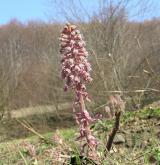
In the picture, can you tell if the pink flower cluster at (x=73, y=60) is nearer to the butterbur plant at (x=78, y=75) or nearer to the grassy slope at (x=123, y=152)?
the butterbur plant at (x=78, y=75)

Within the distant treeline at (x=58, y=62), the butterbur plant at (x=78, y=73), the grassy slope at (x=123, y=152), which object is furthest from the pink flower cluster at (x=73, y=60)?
the distant treeline at (x=58, y=62)

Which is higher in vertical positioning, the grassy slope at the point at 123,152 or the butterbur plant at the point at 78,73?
the butterbur plant at the point at 78,73

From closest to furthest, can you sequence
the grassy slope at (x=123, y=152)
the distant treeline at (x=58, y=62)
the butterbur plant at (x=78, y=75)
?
1. the butterbur plant at (x=78, y=75)
2. the grassy slope at (x=123, y=152)
3. the distant treeline at (x=58, y=62)

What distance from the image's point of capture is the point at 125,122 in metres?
10.5

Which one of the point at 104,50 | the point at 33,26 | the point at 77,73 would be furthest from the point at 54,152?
the point at 33,26

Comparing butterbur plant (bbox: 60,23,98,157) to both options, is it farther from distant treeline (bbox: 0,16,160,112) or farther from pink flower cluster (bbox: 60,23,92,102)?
distant treeline (bbox: 0,16,160,112)

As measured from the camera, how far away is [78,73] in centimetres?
275

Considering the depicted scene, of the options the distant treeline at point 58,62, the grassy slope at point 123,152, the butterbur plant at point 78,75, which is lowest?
the grassy slope at point 123,152

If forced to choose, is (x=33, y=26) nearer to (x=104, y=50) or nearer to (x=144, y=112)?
(x=104, y=50)

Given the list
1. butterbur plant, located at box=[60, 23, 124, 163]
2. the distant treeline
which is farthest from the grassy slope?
the distant treeline

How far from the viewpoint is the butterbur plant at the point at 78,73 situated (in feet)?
8.82

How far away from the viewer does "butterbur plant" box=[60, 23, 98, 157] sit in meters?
2.69

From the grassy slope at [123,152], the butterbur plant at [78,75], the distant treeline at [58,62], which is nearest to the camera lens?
the butterbur plant at [78,75]

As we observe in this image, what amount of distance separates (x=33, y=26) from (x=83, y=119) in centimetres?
4512
